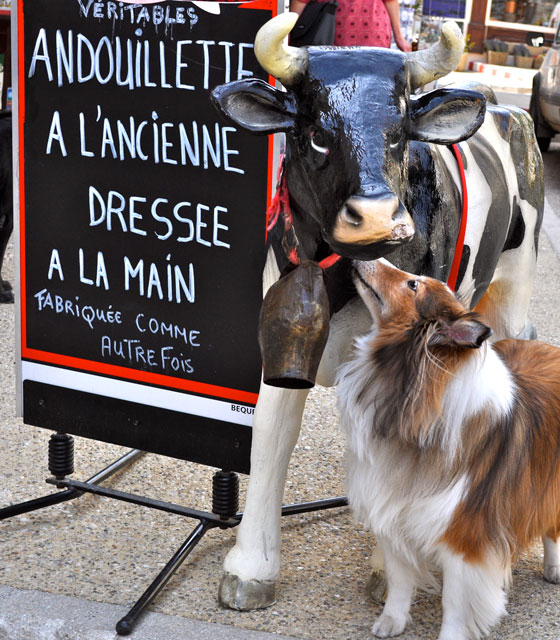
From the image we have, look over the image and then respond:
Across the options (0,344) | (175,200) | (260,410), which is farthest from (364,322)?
(0,344)

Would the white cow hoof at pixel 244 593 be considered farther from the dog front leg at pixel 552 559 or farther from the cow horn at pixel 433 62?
the cow horn at pixel 433 62

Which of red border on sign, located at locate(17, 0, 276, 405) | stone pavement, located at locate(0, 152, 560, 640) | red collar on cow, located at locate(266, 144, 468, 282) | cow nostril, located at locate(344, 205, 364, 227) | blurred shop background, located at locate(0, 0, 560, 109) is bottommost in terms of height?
blurred shop background, located at locate(0, 0, 560, 109)

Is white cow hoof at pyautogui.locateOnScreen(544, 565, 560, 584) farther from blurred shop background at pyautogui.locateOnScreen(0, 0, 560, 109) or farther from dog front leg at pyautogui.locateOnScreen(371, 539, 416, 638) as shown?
blurred shop background at pyautogui.locateOnScreen(0, 0, 560, 109)

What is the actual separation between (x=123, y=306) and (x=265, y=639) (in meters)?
1.20

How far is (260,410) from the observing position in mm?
2996

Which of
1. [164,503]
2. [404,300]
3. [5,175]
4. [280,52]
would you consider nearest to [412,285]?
[404,300]

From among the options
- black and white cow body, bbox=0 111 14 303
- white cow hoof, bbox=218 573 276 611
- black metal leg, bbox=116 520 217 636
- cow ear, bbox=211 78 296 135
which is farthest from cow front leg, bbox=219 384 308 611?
black and white cow body, bbox=0 111 14 303

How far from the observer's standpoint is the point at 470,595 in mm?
2781

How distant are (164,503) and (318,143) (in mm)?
1686

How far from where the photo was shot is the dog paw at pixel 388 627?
298 cm

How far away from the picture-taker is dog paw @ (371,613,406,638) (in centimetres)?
298

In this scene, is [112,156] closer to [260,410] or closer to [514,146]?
[260,410]

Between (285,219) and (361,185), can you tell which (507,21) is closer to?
(285,219)

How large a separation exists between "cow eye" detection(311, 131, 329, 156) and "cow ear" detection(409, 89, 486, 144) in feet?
0.88
